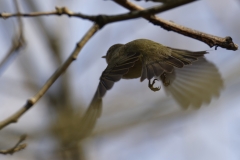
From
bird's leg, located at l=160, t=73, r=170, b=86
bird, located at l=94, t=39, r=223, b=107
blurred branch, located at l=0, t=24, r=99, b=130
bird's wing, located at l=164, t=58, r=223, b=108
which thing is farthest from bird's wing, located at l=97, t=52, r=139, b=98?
blurred branch, located at l=0, t=24, r=99, b=130

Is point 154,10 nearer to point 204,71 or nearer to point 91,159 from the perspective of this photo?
point 204,71

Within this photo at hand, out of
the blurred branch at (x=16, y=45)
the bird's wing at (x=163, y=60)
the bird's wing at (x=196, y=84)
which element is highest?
the blurred branch at (x=16, y=45)

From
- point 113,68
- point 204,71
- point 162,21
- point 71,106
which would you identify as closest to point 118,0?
point 162,21

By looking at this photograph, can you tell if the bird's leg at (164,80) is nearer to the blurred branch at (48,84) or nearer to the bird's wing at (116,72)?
the bird's wing at (116,72)

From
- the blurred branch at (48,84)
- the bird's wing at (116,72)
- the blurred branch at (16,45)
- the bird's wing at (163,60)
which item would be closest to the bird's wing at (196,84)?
the bird's wing at (163,60)

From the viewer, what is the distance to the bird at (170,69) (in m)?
2.06

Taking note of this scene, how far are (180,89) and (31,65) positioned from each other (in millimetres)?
1626

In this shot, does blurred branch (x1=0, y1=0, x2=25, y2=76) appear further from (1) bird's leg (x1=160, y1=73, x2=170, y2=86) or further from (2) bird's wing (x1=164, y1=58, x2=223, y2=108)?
(2) bird's wing (x1=164, y1=58, x2=223, y2=108)

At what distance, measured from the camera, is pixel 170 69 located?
6.57 ft

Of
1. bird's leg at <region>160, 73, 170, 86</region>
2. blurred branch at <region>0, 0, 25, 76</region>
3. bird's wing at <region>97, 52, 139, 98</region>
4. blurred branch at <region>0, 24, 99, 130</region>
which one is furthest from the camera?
bird's leg at <region>160, 73, 170, 86</region>

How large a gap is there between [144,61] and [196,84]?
395 millimetres

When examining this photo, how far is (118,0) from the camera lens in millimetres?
1481

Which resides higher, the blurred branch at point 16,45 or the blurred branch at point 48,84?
the blurred branch at point 16,45

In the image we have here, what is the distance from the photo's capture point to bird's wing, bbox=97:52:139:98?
1.96m
